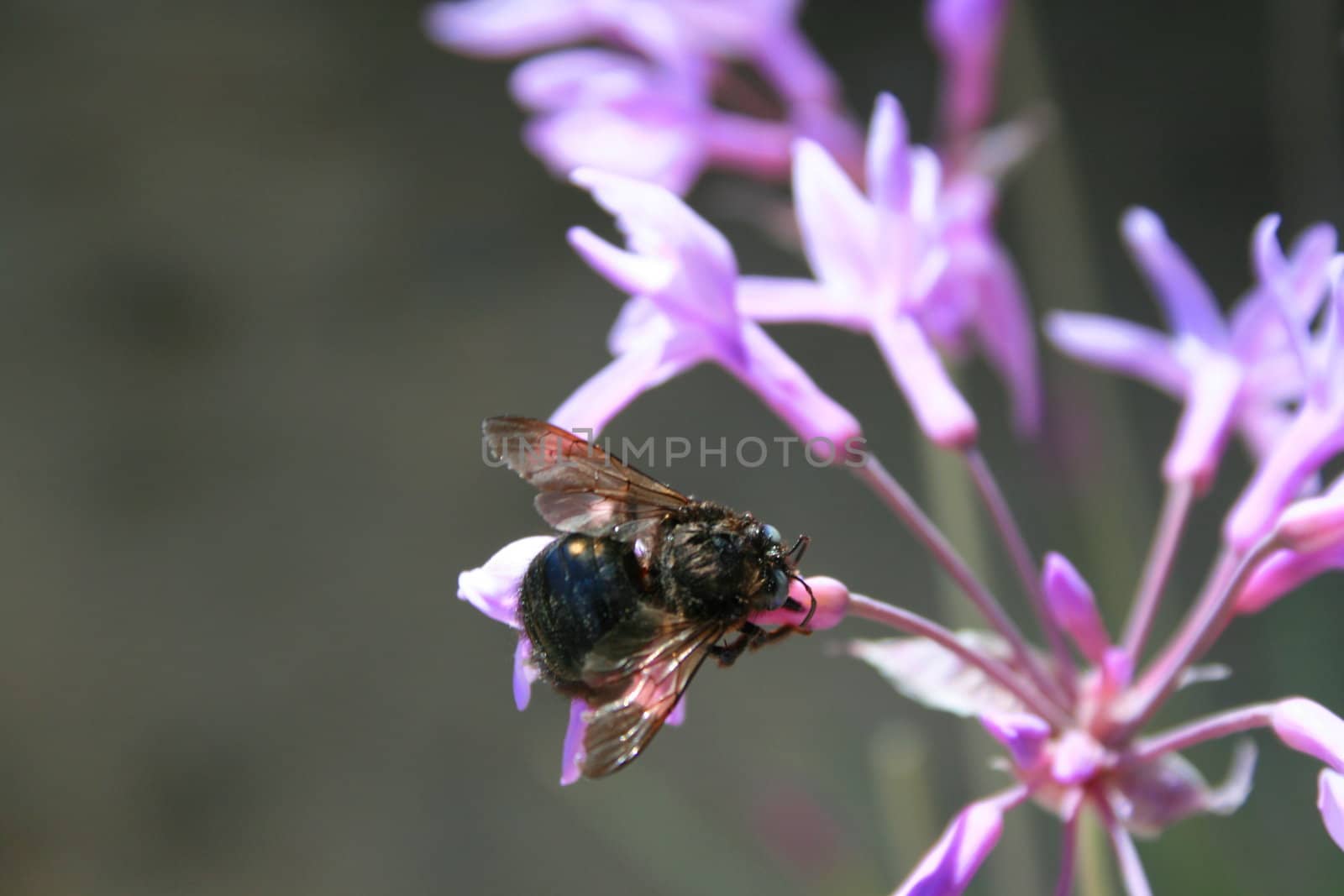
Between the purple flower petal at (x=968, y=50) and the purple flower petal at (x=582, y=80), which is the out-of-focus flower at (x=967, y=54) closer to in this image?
the purple flower petal at (x=968, y=50)

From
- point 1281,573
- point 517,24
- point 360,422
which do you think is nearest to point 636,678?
point 1281,573

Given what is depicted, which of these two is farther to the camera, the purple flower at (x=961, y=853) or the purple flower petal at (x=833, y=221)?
the purple flower petal at (x=833, y=221)

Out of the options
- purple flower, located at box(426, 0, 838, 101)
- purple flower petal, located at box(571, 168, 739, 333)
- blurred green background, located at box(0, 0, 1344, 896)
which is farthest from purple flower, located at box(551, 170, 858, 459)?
blurred green background, located at box(0, 0, 1344, 896)

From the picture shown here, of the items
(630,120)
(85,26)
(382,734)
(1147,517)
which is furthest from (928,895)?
(85,26)

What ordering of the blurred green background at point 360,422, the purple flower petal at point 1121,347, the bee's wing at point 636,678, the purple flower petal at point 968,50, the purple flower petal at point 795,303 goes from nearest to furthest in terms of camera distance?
the bee's wing at point 636,678, the purple flower petal at point 795,303, the purple flower petal at point 1121,347, the purple flower petal at point 968,50, the blurred green background at point 360,422

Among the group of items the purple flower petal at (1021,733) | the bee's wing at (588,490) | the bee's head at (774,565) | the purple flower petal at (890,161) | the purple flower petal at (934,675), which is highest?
the purple flower petal at (890,161)

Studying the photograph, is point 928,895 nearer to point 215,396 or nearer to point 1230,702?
point 1230,702

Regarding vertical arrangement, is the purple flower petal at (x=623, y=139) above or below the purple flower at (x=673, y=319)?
above

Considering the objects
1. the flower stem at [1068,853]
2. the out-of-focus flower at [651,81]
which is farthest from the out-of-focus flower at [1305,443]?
the out-of-focus flower at [651,81]
